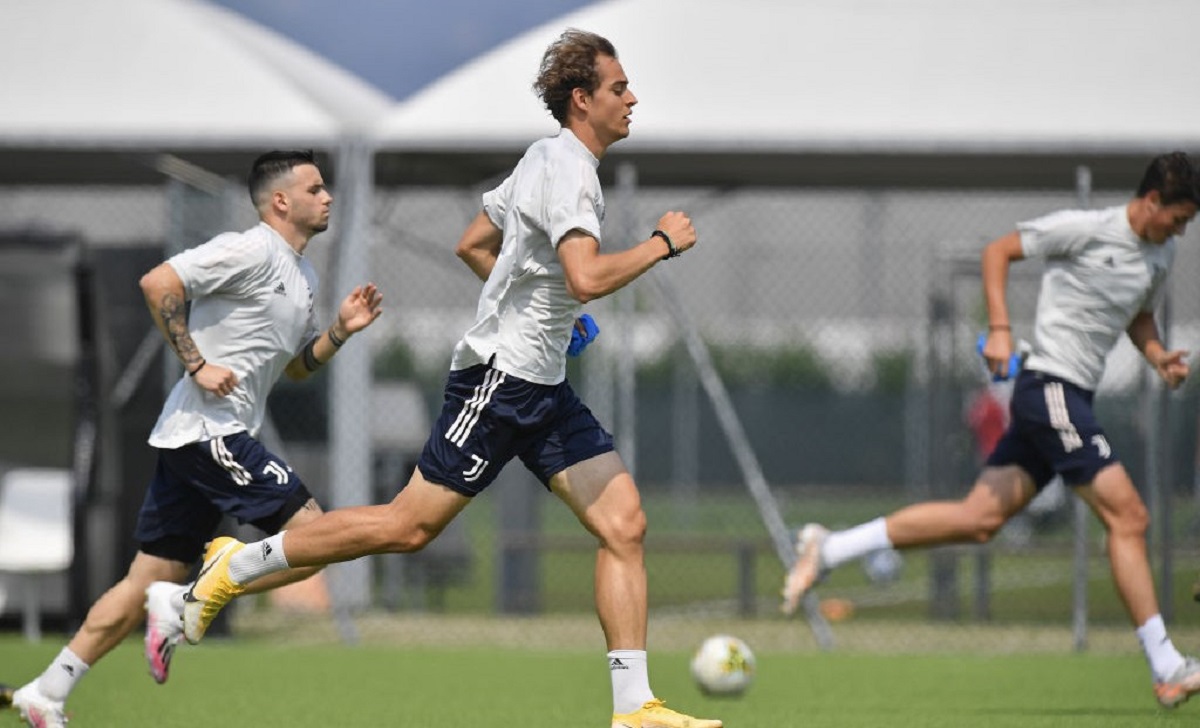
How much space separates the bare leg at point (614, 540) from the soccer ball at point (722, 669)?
2348 mm

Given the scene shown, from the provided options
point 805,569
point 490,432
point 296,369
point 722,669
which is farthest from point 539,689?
point 490,432

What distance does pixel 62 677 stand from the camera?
6773 millimetres

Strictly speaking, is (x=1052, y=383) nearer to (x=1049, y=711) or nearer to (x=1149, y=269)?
(x=1149, y=269)

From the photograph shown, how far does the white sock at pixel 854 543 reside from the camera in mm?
8336

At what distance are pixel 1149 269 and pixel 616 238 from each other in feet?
14.3

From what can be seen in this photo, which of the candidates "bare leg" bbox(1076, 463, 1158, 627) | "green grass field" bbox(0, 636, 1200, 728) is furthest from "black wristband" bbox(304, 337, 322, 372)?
"bare leg" bbox(1076, 463, 1158, 627)

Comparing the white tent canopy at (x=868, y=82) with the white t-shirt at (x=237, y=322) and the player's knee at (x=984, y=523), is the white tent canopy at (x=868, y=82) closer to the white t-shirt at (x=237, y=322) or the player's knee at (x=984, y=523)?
the player's knee at (x=984, y=523)

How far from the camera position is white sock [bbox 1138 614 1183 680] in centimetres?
731

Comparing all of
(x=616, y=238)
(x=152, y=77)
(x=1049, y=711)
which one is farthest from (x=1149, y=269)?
(x=152, y=77)

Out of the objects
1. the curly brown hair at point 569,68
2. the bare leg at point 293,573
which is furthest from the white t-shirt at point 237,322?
the curly brown hair at point 569,68

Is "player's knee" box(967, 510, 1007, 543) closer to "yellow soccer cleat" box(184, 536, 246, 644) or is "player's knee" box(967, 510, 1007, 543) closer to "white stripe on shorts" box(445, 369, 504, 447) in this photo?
"white stripe on shorts" box(445, 369, 504, 447)

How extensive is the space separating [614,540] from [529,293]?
0.84 metres

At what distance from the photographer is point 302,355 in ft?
23.7

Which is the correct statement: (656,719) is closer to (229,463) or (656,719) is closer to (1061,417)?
(229,463)
